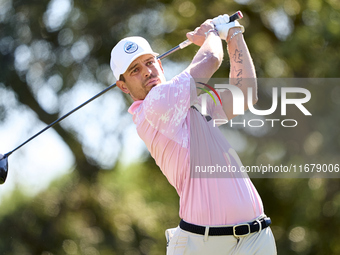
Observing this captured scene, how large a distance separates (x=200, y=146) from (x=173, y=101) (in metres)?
0.19

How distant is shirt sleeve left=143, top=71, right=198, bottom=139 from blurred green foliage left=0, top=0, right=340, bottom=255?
3393 mm

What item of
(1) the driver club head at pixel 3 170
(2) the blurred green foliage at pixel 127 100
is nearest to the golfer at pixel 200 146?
(1) the driver club head at pixel 3 170

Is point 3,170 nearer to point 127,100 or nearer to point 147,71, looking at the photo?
point 147,71

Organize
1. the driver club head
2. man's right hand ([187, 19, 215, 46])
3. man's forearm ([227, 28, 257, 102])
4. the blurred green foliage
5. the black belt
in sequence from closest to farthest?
Result: the black belt
man's forearm ([227, 28, 257, 102])
man's right hand ([187, 19, 215, 46])
the driver club head
the blurred green foliage

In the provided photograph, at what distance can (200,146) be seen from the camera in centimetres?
209

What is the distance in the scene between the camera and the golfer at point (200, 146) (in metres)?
2.02

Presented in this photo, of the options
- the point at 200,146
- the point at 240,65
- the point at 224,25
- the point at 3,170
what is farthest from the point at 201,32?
the point at 3,170

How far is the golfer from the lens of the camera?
79.7 inches

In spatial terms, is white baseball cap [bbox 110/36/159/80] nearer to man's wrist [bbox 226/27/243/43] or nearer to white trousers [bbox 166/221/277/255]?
man's wrist [bbox 226/27/243/43]

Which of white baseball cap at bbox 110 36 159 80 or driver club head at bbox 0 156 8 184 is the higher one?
white baseball cap at bbox 110 36 159 80

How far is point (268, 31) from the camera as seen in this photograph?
5754mm

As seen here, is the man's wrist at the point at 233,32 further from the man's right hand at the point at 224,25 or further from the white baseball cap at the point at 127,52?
the white baseball cap at the point at 127,52

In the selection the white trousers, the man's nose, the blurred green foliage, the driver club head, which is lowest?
the blurred green foliage

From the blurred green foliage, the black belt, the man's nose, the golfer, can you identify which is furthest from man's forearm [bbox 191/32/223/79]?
the blurred green foliage
